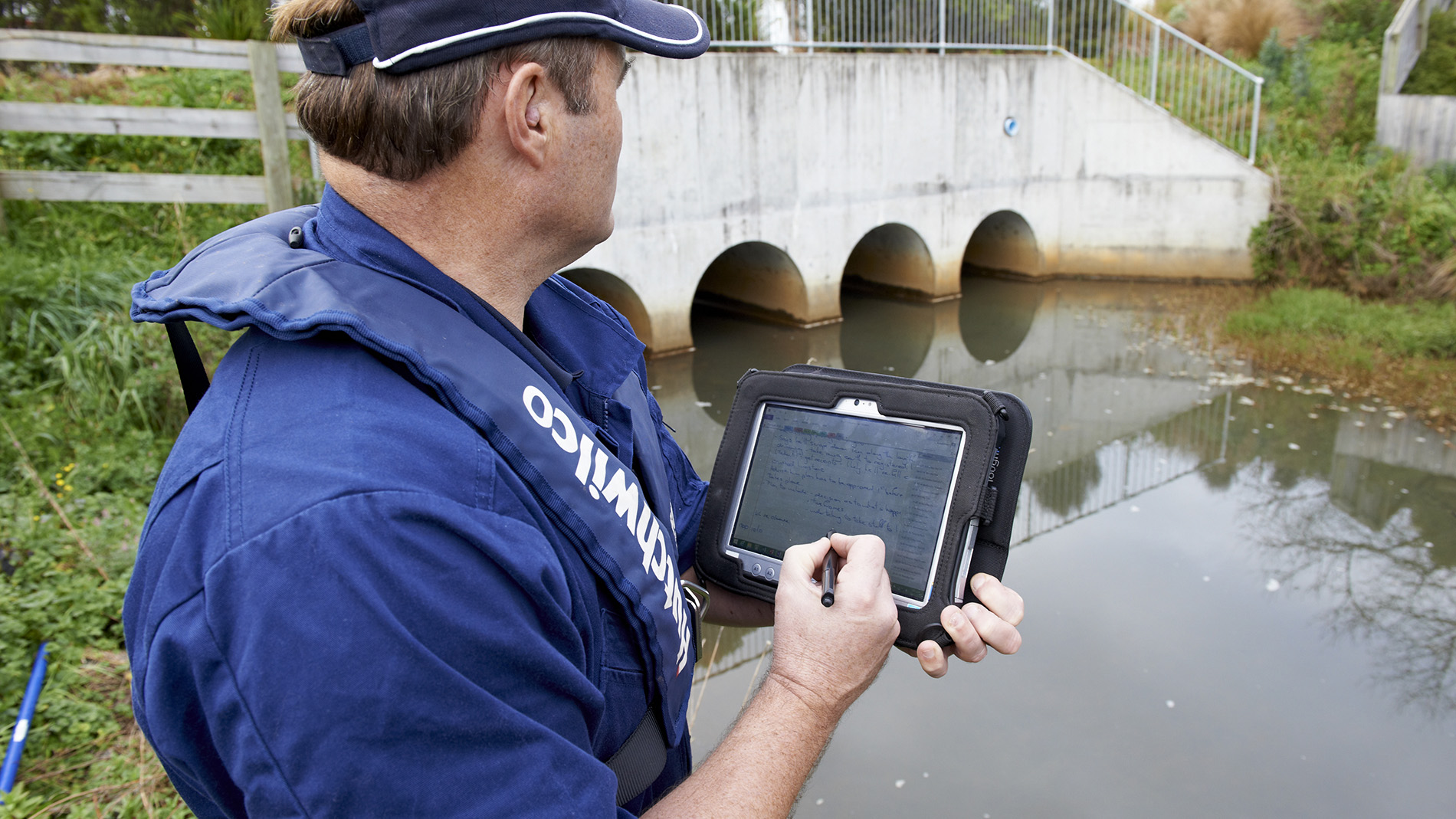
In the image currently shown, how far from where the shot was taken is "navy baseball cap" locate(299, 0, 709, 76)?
1006 mm

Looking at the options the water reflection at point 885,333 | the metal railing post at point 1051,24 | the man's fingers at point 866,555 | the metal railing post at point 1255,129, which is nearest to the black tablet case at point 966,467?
the man's fingers at point 866,555

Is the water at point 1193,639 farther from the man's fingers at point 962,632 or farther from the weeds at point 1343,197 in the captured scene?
the weeds at point 1343,197

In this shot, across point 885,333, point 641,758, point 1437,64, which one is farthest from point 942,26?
point 641,758

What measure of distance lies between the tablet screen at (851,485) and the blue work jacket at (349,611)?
57cm

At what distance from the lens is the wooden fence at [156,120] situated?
5.55 m

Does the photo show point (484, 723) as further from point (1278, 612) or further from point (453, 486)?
point (1278, 612)

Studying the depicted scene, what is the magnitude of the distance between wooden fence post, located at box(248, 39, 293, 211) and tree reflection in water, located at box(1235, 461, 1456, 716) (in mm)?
6183

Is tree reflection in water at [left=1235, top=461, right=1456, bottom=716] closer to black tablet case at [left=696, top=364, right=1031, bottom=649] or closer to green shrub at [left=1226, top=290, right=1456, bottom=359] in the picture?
green shrub at [left=1226, top=290, right=1456, bottom=359]

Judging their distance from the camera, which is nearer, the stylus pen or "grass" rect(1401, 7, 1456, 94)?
the stylus pen

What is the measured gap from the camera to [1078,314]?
10227 millimetres

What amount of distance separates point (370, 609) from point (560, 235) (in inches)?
22.5

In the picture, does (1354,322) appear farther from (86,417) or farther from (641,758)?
(86,417)

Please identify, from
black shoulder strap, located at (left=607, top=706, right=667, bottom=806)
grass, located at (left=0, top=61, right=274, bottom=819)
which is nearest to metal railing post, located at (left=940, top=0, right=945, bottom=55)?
grass, located at (left=0, top=61, right=274, bottom=819)

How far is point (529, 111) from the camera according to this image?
1094mm
